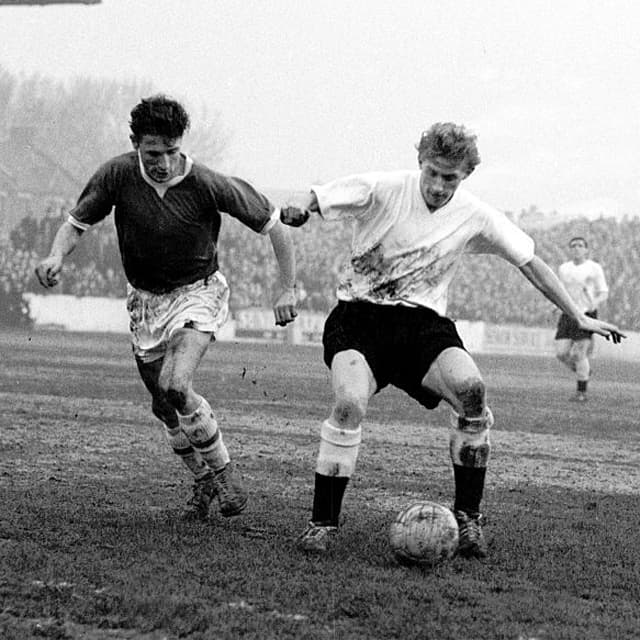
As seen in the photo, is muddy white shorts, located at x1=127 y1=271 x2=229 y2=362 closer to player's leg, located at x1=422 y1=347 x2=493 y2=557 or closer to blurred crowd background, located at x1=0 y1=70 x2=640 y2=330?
player's leg, located at x1=422 y1=347 x2=493 y2=557

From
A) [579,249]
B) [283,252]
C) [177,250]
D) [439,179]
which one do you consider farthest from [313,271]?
[439,179]

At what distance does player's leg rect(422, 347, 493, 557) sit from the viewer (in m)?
5.45

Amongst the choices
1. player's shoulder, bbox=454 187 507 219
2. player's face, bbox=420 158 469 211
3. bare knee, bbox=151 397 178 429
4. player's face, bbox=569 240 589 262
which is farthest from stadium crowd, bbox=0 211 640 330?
player's face, bbox=420 158 469 211

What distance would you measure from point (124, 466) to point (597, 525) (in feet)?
10.8

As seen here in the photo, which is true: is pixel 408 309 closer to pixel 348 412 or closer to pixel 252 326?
pixel 348 412

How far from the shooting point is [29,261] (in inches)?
1468

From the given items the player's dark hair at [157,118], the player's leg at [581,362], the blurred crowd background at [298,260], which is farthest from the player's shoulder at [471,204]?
the blurred crowd background at [298,260]

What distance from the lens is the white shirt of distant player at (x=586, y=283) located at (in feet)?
56.9

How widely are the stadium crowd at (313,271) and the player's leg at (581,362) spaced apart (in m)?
20.4

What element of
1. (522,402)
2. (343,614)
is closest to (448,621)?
(343,614)

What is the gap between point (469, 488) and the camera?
5590 mm

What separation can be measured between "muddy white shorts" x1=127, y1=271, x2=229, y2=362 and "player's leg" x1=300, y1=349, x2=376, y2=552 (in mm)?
919

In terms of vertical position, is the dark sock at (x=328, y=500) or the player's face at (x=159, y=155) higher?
the player's face at (x=159, y=155)

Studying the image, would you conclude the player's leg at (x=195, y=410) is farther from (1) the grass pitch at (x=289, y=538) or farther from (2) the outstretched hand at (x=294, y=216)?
(2) the outstretched hand at (x=294, y=216)
